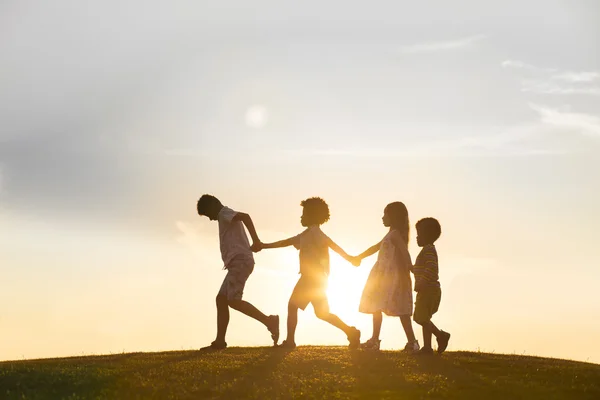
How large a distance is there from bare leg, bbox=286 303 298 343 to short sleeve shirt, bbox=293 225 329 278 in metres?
0.92

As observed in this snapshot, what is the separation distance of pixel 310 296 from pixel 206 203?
366 cm

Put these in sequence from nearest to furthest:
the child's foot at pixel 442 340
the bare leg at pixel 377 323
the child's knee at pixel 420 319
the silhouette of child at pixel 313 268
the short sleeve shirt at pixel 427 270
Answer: the child's knee at pixel 420 319, the child's foot at pixel 442 340, the short sleeve shirt at pixel 427 270, the bare leg at pixel 377 323, the silhouette of child at pixel 313 268

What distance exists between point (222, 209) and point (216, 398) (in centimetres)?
698

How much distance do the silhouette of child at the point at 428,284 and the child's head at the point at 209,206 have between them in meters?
5.21

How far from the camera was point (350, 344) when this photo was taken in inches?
718

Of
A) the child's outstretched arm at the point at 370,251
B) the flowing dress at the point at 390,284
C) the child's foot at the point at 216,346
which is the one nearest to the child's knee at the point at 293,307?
the flowing dress at the point at 390,284

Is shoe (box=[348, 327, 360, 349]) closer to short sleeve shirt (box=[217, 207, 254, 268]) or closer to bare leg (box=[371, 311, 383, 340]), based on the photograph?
bare leg (box=[371, 311, 383, 340])

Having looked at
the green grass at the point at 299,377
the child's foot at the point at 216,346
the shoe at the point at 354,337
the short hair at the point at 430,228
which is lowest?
the green grass at the point at 299,377

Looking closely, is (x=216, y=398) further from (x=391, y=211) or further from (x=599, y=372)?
(x=599, y=372)

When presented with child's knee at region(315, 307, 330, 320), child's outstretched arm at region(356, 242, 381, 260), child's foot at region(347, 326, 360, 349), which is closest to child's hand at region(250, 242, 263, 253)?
child's knee at region(315, 307, 330, 320)

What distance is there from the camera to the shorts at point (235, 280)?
61.3ft

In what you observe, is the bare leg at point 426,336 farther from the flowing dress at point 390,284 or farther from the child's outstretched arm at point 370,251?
the child's outstretched arm at point 370,251

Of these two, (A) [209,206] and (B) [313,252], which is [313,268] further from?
(A) [209,206]

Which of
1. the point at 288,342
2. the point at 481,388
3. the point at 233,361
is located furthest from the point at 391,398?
the point at 288,342
